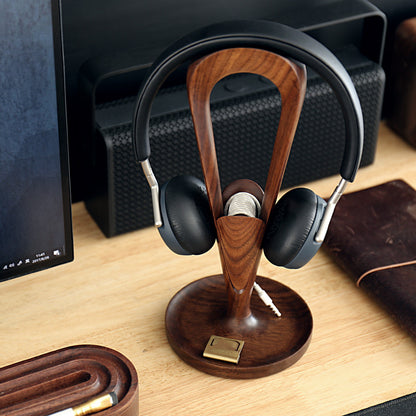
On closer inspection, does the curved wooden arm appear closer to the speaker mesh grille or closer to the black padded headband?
the black padded headband

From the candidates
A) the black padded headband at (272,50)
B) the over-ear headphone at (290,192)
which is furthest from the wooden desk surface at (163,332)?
the black padded headband at (272,50)

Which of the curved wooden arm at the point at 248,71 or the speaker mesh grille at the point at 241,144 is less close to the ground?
the curved wooden arm at the point at 248,71

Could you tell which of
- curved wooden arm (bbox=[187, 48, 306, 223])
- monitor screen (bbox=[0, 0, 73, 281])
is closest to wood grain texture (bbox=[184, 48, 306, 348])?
curved wooden arm (bbox=[187, 48, 306, 223])

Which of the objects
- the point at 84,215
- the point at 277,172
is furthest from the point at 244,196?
the point at 84,215

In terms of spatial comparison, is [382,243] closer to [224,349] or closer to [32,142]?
[224,349]

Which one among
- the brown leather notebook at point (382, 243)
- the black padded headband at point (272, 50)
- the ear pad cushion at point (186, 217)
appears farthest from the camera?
the brown leather notebook at point (382, 243)

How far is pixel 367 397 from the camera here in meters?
0.77

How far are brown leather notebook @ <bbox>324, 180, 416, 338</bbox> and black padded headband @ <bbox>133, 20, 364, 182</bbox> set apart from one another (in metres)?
0.22

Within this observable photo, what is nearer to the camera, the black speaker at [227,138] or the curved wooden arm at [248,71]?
the curved wooden arm at [248,71]

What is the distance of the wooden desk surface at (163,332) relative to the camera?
0.77 metres

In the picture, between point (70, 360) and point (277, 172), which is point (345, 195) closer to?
point (277, 172)

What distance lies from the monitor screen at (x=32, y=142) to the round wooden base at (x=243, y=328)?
5.6 inches

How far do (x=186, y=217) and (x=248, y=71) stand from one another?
158 mm

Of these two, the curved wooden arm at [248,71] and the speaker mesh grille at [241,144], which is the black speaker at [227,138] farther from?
the curved wooden arm at [248,71]
